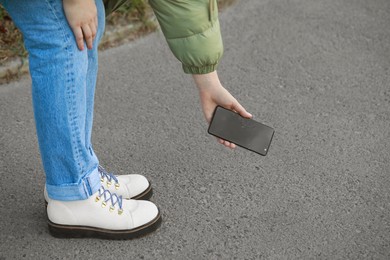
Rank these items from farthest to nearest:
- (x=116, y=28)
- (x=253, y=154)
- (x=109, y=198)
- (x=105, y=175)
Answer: (x=116, y=28) → (x=253, y=154) → (x=105, y=175) → (x=109, y=198)

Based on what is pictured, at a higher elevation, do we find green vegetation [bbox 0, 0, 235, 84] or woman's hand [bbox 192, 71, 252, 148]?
woman's hand [bbox 192, 71, 252, 148]

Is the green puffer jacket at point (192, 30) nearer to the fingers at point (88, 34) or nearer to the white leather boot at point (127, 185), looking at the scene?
the fingers at point (88, 34)

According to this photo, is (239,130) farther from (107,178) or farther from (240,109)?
(107,178)

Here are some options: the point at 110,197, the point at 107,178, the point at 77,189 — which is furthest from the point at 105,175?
the point at 77,189

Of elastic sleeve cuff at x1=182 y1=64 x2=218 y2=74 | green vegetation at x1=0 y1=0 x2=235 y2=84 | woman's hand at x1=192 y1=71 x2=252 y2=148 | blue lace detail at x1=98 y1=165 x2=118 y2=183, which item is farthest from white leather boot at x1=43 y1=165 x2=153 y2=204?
green vegetation at x1=0 y1=0 x2=235 y2=84

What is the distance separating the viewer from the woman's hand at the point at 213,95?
2.04 m

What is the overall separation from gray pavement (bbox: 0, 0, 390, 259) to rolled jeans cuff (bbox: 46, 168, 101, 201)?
192 millimetres

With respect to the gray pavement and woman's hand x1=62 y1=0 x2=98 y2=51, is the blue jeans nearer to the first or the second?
woman's hand x1=62 y1=0 x2=98 y2=51

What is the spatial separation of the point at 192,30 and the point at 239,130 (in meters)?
0.44

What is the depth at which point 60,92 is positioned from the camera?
1.87 meters

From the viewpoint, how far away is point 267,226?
7.43 feet

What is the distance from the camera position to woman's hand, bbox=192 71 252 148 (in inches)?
80.4

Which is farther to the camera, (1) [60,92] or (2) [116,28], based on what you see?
(2) [116,28]

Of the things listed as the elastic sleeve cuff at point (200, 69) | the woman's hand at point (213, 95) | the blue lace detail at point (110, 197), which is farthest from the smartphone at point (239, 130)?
the blue lace detail at point (110, 197)
